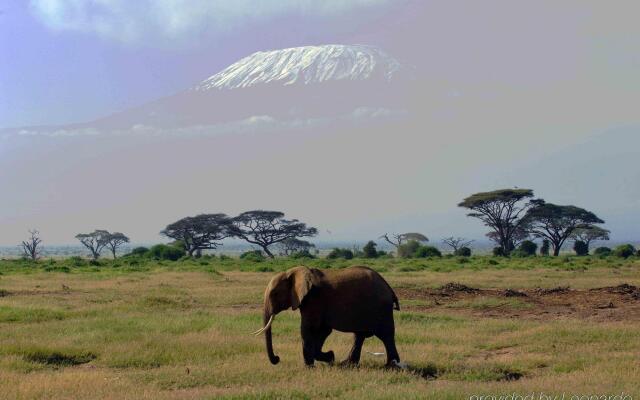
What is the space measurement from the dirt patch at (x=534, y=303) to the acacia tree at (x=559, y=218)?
1989 inches

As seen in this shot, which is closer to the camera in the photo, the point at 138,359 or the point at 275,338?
the point at 138,359

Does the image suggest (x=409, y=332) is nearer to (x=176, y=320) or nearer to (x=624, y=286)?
(x=176, y=320)

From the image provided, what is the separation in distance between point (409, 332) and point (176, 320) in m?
5.25

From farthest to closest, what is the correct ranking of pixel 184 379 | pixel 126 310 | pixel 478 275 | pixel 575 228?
pixel 575 228 < pixel 478 275 < pixel 126 310 < pixel 184 379

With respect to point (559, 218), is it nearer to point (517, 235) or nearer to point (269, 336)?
point (517, 235)

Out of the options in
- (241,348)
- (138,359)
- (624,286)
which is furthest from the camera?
(624,286)

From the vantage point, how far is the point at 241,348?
41.3 ft

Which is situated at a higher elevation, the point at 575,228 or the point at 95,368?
the point at 575,228

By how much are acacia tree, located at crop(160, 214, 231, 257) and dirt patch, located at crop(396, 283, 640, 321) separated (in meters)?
63.0

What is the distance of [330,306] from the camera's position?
1073 centimetres

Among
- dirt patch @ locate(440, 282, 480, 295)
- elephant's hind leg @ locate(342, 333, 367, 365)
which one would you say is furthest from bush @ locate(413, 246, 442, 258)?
elephant's hind leg @ locate(342, 333, 367, 365)

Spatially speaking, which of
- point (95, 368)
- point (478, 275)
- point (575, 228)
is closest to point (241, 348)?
point (95, 368)

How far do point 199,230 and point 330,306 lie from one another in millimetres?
77312

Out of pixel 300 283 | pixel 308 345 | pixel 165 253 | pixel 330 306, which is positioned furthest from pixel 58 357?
pixel 165 253
